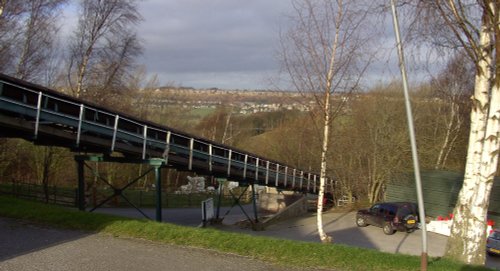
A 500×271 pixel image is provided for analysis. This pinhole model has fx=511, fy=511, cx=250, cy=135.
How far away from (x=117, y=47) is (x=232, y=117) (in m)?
49.2

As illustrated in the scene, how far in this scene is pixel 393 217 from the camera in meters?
28.1

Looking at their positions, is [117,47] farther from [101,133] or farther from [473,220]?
[473,220]

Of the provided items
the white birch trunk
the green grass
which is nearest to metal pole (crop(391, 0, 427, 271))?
the green grass

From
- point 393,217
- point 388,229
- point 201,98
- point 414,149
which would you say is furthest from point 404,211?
point 201,98

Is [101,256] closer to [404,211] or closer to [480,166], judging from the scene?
[480,166]

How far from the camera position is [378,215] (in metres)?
29.1

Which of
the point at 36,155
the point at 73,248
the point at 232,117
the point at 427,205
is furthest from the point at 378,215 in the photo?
the point at 232,117

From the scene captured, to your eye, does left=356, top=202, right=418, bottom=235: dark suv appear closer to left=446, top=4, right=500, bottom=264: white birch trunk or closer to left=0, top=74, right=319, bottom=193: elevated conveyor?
left=0, top=74, right=319, bottom=193: elevated conveyor

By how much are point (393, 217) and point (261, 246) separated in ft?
67.5

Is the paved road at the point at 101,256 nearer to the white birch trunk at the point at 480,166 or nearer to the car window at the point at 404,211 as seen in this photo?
the white birch trunk at the point at 480,166

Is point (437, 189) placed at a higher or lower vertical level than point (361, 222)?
higher

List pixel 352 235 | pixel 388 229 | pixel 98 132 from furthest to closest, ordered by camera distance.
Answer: pixel 388 229
pixel 352 235
pixel 98 132

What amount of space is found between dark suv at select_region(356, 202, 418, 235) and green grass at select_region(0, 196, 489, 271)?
1949cm

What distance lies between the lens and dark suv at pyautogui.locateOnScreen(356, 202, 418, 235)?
2802cm
